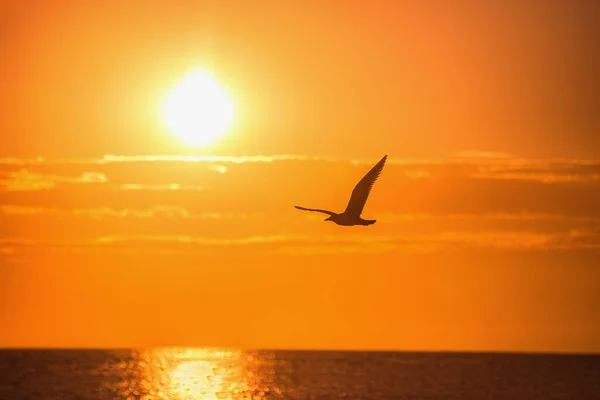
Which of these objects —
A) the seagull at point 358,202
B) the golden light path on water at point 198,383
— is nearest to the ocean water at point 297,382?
the golden light path on water at point 198,383

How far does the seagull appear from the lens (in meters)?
58.7

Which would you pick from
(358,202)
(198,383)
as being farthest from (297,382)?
(358,202)

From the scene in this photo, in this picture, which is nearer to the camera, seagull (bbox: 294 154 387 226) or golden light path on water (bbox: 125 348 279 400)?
seagull (bbox: 294 154 387 226)

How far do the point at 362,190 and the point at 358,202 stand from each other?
2.79ft

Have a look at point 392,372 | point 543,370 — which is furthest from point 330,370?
point 543,370

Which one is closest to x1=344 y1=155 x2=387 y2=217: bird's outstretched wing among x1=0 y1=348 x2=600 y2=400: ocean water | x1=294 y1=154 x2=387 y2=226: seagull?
x1=294 y1=154 x2=387 y2=226: seagull

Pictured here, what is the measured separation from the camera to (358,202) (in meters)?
60.1

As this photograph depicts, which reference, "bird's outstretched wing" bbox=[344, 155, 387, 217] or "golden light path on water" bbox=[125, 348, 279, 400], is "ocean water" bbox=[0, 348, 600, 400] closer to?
"golden light path on water" bbox=[125, 348, 279, 400]

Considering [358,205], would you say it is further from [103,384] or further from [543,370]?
[543,370]

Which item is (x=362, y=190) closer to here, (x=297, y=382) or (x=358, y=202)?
(x=358, y=202)

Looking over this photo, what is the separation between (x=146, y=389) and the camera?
126 m

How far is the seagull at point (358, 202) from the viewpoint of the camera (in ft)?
192

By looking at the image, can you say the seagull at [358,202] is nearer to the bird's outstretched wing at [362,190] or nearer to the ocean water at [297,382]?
the bird's outstretched wing at [362,190]

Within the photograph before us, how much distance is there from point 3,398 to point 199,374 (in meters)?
47.4
